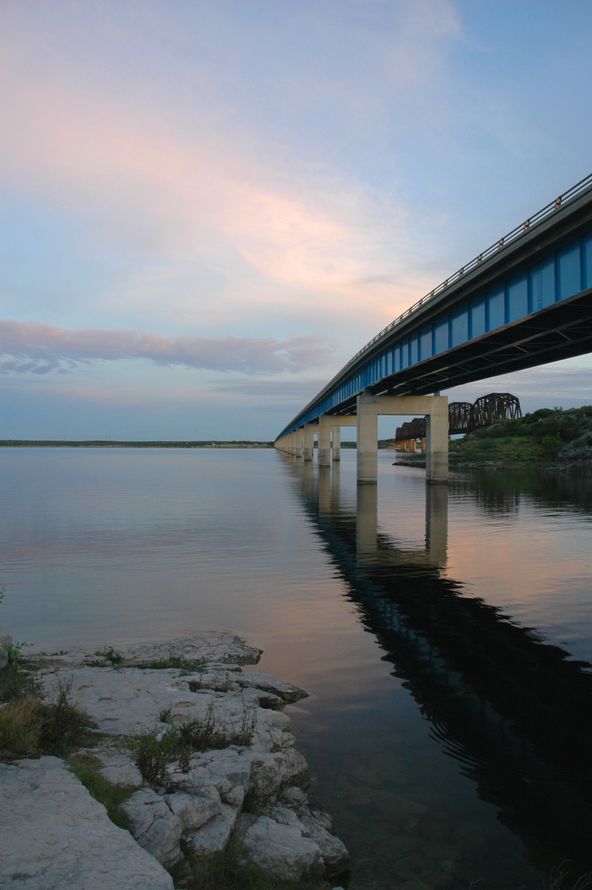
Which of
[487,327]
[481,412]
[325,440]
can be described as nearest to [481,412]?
[481,412]

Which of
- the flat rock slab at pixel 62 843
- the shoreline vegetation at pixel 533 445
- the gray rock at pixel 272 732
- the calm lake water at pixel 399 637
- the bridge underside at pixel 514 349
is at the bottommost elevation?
the calm lake water at pixel 399 637

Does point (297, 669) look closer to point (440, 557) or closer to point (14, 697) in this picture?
point (14, 697)

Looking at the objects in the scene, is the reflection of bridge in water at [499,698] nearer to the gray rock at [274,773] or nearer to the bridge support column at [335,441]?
the gray rock at [274,773]

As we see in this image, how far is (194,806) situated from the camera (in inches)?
257

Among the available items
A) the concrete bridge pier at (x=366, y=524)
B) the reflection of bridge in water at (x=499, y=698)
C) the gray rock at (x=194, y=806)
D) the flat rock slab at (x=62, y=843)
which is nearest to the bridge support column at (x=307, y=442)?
the concrete bridge pier at (x=366, y=524)

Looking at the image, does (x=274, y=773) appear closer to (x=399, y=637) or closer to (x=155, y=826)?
(x=155, y=826)

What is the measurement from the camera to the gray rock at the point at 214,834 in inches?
241

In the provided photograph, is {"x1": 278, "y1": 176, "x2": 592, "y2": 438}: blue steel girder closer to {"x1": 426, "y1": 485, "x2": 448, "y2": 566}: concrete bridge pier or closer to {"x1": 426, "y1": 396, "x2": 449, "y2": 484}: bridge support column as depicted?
{"x1": 426, "y1": 396, "x2": 449, "y2": 484}: bridge support column

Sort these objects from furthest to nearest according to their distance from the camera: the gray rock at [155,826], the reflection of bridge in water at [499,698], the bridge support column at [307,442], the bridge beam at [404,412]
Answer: the bridge support column at [307,442] → the bridge beam at [404,412] → the reflection of bridge in water at [499,698] → the gray rock at [155,826]

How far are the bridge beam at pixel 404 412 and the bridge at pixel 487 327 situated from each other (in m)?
0.12

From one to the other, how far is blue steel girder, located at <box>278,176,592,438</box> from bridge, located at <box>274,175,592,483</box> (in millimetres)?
61

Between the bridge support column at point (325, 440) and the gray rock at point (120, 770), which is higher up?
the bridge support column at point (325, 440)

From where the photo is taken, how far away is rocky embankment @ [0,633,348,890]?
17.5 ft

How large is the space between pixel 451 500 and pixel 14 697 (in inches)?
1880
